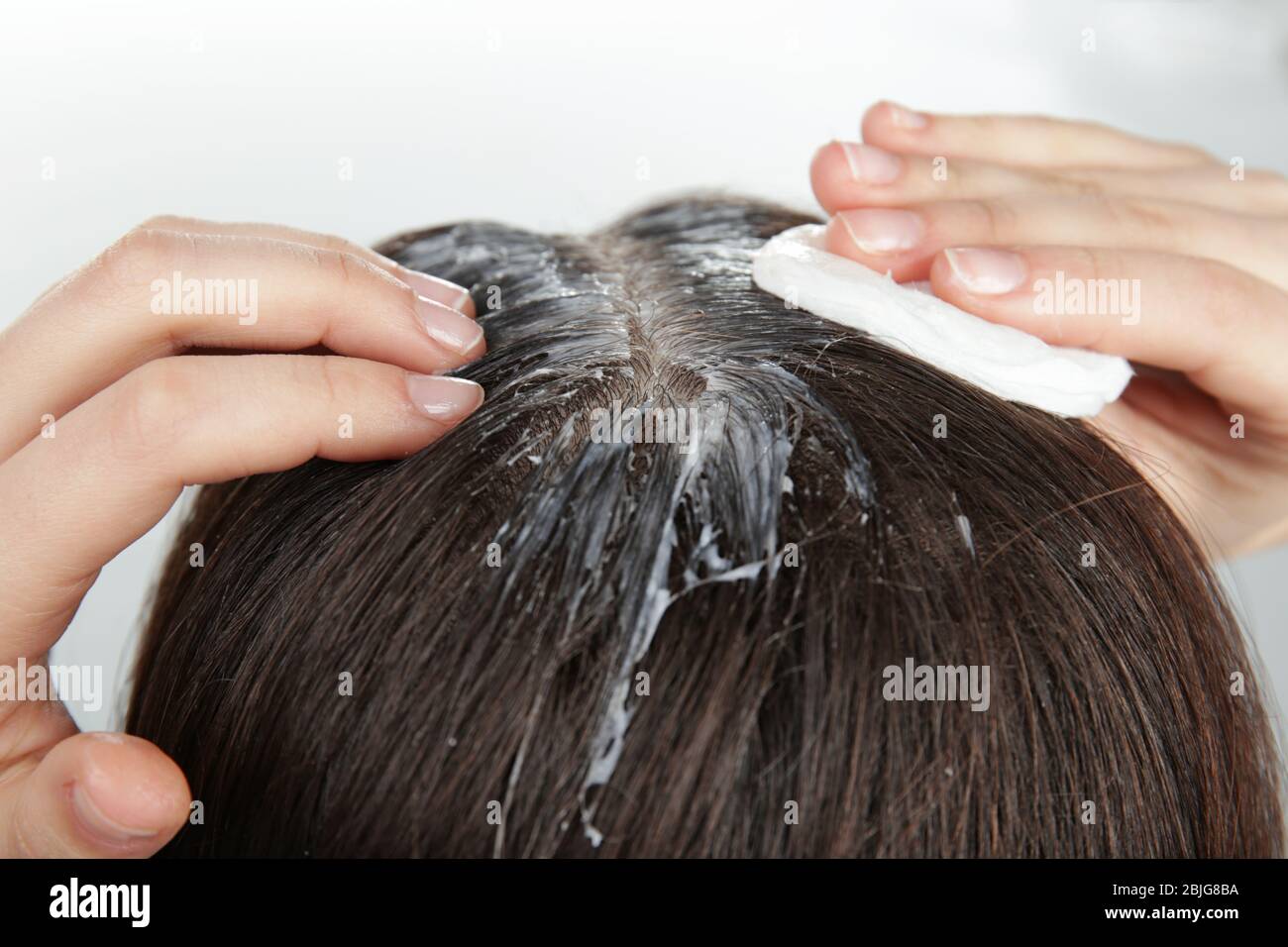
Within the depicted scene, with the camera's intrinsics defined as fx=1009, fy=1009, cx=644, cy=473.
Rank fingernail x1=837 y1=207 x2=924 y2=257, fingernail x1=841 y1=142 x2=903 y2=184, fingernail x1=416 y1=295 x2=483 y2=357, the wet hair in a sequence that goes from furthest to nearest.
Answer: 1. fingernail x1=841 y1=142 x2=903 y2=184
2. fingernail x1=837 y1=207 x2=924 y2=257
3. fingernail x1=416 y1=295 x2=483 y2=357
4. the wet hair

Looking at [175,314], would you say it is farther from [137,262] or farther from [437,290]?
[437,290]

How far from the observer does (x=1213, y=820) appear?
0.90 m

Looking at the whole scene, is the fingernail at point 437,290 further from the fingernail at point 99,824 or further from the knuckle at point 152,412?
the fingernail at point 99,824

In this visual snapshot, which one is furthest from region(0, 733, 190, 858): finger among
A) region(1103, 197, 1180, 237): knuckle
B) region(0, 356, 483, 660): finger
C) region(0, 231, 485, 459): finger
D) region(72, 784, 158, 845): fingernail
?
region(1103, 197, 1180, 237): knuckle

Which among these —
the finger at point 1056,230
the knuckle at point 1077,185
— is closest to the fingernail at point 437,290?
the finger at point 1056,230

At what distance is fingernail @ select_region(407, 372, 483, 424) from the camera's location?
862mm

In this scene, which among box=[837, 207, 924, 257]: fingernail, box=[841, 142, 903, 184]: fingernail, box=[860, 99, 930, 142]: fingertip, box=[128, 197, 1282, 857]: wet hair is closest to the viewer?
box=[128, 197, 1282, 857]: wet hair

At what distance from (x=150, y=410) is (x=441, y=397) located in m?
0.23

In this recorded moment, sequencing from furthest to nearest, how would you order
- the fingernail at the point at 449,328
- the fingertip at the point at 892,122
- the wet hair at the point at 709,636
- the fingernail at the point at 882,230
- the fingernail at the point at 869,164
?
the fingertip at the point at 892,122
the fingernail at the point at 869,164
the fingernail at the point at 882,230
the fingernail at the point at 449,328
the wet hair at the point at 709,636

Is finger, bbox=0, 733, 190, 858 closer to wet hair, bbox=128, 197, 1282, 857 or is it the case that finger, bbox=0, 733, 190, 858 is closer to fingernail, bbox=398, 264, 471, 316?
wet hair, bbox=128, 197, 1282, 857

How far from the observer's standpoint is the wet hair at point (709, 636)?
2.29 ft

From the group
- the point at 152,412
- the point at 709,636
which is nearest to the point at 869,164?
the point at 709,636

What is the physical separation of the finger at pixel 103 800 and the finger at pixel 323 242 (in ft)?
1.53

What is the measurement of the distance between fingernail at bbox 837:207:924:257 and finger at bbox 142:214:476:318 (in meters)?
0.42
